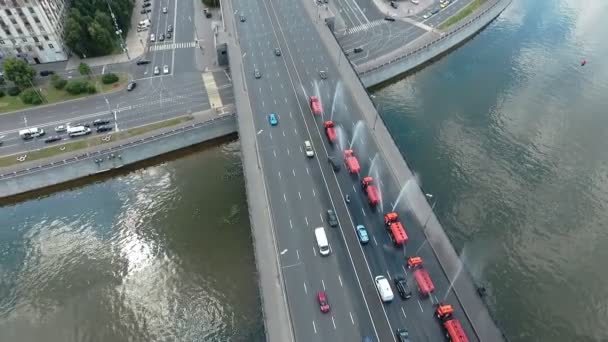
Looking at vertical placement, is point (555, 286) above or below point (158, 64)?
below

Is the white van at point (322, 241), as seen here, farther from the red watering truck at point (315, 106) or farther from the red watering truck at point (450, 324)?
the red watering truck at point (315, 106)

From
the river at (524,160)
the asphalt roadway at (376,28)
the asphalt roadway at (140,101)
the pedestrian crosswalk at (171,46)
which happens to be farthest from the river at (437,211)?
the pedestrian crosswalk at (171,46)

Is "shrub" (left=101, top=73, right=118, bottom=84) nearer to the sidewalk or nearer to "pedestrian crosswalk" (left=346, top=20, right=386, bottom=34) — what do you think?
the sidewalk

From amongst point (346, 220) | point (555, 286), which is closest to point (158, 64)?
point (346, 220)

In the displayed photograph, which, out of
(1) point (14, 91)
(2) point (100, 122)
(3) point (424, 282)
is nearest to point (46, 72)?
(1) point (14, 91)

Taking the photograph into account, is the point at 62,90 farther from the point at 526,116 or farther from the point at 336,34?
the point at 526,116

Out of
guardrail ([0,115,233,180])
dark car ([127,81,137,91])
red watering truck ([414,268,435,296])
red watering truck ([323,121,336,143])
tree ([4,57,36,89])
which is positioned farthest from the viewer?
dark car ([127,81,137,91])

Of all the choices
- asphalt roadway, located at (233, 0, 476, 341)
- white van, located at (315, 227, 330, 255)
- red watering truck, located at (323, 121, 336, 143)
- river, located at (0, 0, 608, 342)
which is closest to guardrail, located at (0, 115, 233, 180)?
river, located at (0, 0, 608, 342)

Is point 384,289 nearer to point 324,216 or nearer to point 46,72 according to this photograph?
point 324,216
